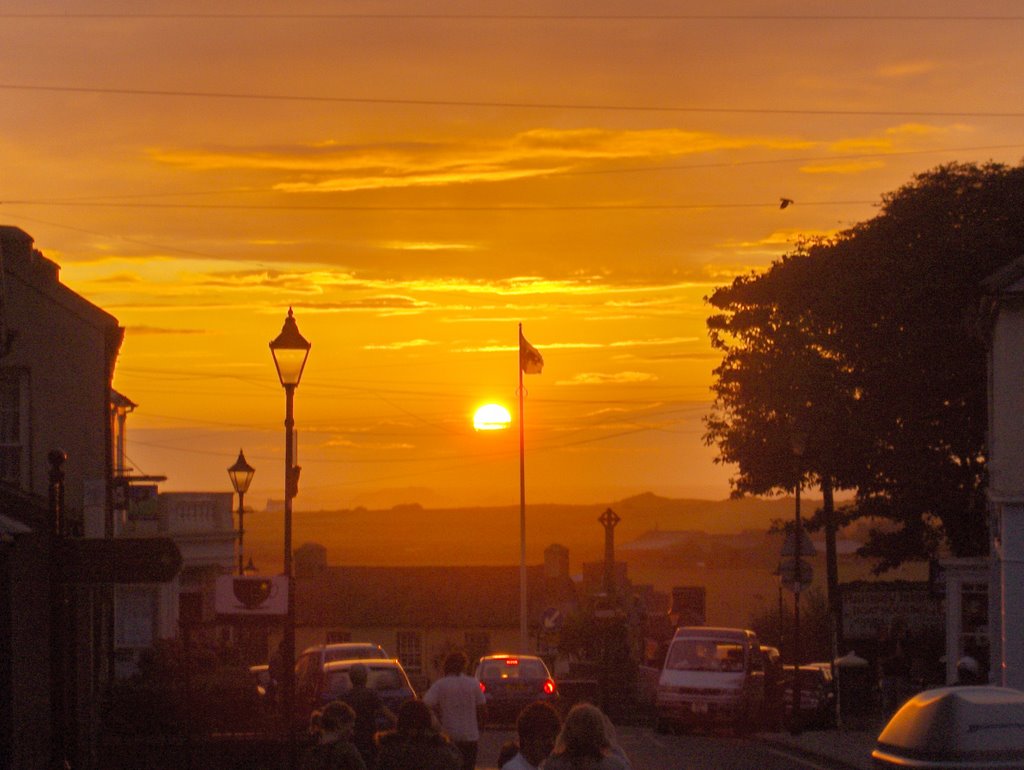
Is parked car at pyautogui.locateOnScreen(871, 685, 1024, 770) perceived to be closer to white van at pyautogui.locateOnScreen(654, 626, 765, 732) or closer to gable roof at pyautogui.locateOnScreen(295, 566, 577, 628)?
white van at pyautogui.locateOnScreen(654, 626, 765, 732)

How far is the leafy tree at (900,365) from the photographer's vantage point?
149ft

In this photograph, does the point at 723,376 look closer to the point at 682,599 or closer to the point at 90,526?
the point at 682,599

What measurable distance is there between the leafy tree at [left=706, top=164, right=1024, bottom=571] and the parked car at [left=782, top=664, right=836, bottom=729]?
4.21 meters

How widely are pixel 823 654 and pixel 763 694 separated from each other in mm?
36120

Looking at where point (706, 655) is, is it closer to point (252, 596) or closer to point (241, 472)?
point (241, 472)

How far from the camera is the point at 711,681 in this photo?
34688 mm

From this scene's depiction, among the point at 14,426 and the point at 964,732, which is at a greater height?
the point at 14,426

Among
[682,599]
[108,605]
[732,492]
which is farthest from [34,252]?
[682,599]

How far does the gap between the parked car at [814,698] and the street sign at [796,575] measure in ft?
8.19

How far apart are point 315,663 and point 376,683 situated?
10.1ft

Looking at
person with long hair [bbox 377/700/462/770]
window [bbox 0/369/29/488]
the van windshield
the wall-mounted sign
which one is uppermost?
window [bbox 0/369/29/488]

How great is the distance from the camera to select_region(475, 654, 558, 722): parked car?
33.8 metres

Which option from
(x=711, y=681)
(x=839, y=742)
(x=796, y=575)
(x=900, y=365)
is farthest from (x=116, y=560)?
(x=900, y=365)

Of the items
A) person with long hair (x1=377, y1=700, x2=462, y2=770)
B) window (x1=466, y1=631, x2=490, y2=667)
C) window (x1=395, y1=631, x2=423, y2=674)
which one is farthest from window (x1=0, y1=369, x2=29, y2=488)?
window (x1=395, y1=631, x2=423, y2=674)
